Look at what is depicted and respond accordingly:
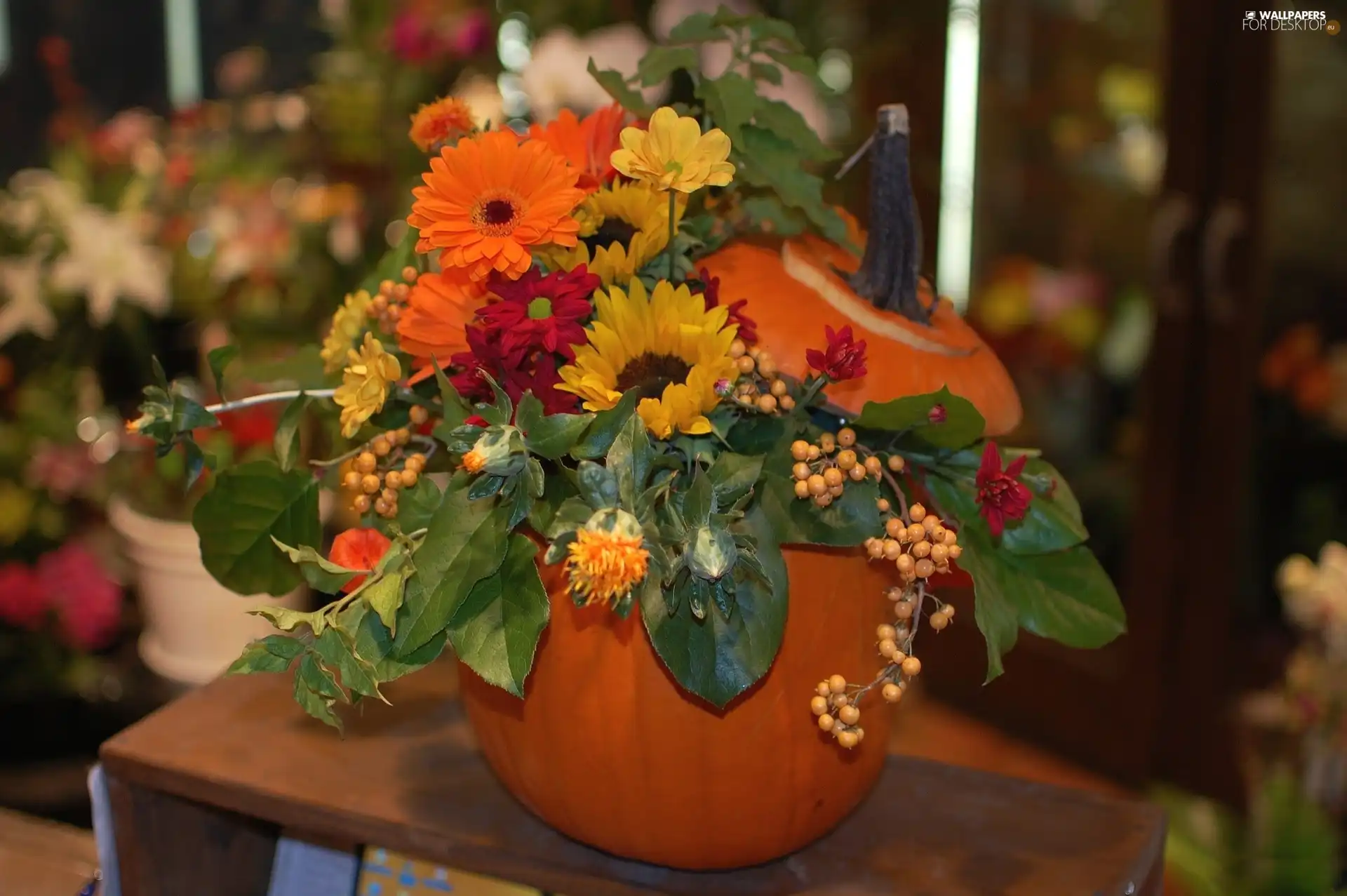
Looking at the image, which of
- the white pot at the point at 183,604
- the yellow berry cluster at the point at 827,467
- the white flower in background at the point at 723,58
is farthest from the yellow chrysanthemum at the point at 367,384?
the white flower in background at the point at 723,58

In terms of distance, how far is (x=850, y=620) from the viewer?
0.73 metres

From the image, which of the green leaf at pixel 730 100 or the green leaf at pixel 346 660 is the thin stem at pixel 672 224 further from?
the green leaf at pixel 346 660

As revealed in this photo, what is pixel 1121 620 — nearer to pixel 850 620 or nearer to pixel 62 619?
pixel 850 620

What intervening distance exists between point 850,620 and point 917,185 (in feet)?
7.03

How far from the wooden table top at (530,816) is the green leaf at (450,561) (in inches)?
6.0

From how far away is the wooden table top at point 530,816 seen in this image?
0.78m

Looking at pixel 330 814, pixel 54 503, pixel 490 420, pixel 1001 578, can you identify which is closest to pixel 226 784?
pixel 330 814

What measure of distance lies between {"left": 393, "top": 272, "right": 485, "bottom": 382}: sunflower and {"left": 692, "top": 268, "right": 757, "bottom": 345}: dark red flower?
14 centimetres

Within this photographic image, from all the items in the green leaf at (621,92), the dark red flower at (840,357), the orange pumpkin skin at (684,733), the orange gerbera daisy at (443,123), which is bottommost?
the orange pumpkin skin at (684,733)

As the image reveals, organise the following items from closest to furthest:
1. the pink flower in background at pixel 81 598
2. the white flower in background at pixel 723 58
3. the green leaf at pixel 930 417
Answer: the green leaf at pixel 930 417
the pink flower in background at pixel 81 598
the white flower in background at pixel 723 58

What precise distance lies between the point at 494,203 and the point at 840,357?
0.20 m

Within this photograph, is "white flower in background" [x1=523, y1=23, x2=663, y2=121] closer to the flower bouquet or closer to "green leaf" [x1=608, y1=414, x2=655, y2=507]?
the flower bouquet

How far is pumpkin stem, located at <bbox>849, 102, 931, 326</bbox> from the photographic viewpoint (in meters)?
0.78

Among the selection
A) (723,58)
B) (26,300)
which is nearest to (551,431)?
(26,300)
